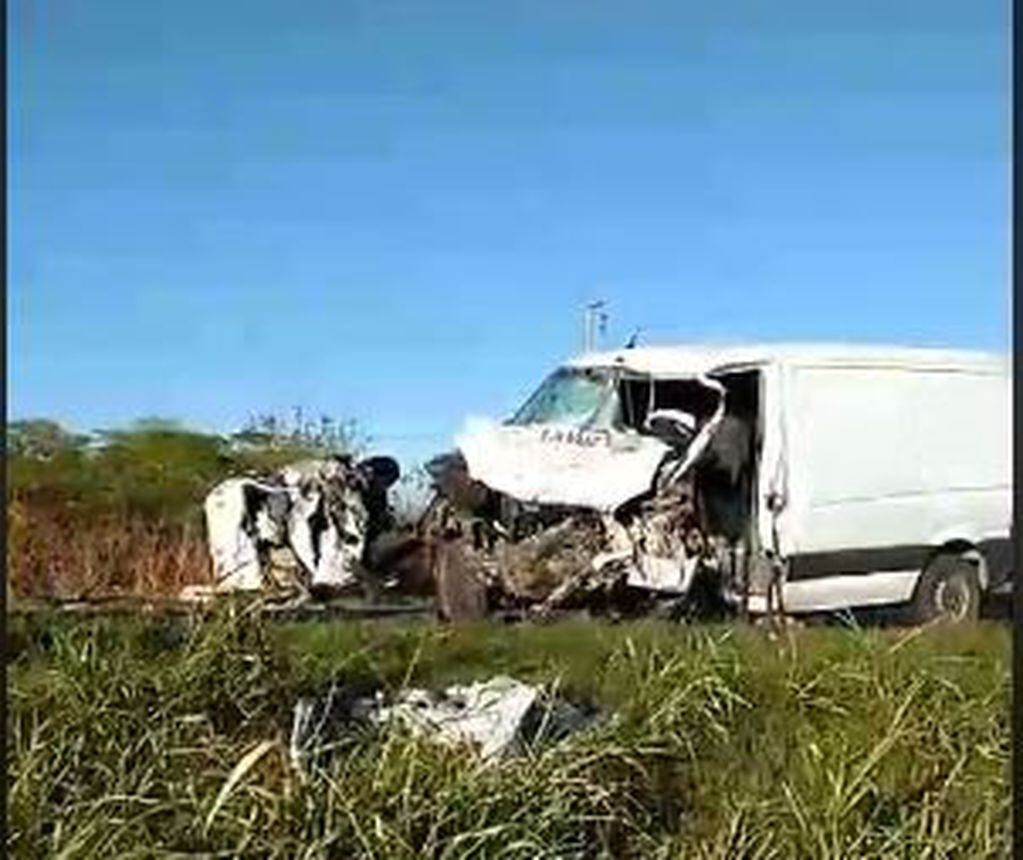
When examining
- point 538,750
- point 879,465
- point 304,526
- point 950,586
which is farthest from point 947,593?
point 304,526

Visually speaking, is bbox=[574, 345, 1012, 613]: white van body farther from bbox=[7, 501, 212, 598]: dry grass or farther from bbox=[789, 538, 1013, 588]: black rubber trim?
bbox=[7, 501, 212, 598]: dry grass

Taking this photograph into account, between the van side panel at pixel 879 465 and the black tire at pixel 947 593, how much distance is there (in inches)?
0.8

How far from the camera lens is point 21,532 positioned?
4.69 ft

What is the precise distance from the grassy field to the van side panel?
87mm

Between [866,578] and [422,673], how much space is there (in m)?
0.44

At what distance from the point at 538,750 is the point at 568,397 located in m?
0.33

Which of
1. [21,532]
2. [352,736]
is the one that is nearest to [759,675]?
[352,736]

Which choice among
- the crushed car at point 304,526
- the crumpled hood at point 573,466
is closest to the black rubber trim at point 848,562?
the crumpled hood at point 573,466

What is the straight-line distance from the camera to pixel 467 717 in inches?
70.1

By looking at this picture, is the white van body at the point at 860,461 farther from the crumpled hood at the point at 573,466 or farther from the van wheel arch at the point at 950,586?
the crumpled hood at the point at 573,466

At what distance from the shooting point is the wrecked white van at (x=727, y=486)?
5.58 ft

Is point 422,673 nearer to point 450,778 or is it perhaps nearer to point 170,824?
point 450,778

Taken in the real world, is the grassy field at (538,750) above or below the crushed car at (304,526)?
below

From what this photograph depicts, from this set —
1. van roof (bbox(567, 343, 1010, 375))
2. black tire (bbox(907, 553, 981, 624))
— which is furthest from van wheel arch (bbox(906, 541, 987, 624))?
van roof (bbox(567, 343, 1010, 375))
